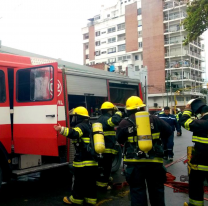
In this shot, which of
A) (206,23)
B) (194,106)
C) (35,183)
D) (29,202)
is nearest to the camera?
(194,106)

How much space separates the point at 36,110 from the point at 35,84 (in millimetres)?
497

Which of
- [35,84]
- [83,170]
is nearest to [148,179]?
[83,170]

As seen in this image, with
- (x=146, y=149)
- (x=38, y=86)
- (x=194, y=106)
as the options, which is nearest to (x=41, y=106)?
(x=38, y=86)

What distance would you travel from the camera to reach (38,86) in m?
5.24

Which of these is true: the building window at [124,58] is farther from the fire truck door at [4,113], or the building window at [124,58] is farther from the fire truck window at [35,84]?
the fire truck door at [4,113]

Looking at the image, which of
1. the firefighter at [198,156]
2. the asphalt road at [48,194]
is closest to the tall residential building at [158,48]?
the asphalt road at [48,194]

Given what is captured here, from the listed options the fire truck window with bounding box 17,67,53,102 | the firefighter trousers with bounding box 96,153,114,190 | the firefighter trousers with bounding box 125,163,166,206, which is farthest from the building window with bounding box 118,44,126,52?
the firefighter trousers with bounding box 125,163,166,206

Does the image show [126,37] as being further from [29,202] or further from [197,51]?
[29,202]

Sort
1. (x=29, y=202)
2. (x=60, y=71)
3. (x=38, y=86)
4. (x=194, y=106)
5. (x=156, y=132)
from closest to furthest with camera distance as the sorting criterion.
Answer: (x=156, y=132) → (x=194, y=106) → (x=29, y=202) → (x=38, y=86) → (x=60, y=71)

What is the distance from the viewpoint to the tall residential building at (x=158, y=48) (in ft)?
168

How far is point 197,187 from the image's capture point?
4.04 meters

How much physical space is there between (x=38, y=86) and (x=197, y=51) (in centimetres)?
5727

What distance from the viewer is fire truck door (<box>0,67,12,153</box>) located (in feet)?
16.5

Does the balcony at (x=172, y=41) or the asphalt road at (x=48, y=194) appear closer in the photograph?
the asphalt road at (x=48, y=194)
